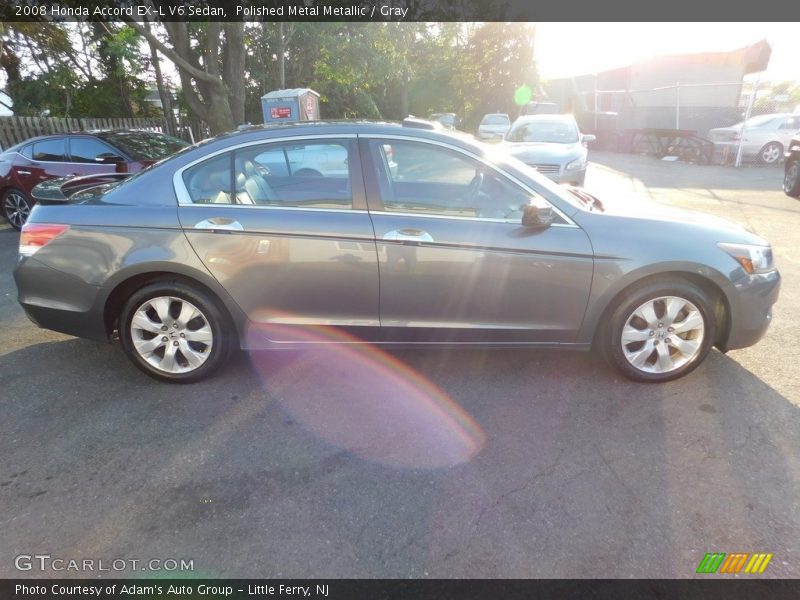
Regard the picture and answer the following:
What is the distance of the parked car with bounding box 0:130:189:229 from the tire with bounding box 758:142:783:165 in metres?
17.1

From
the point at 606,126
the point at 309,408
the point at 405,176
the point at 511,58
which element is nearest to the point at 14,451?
the point at 309,408

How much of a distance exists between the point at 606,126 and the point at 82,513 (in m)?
26.2

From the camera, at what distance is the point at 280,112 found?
1208cm

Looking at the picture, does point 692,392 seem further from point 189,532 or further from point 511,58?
point 511,58

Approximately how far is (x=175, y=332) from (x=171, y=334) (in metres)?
0.03

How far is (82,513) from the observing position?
7.37 feet

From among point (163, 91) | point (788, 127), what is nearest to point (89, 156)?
point (163, 91)

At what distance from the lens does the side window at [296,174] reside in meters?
3.04

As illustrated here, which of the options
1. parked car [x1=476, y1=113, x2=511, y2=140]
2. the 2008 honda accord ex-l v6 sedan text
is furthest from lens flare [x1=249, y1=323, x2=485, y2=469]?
parked car [x1=476, y1=113, x2=511, y2=140]

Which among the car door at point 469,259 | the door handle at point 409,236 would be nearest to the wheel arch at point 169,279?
the car door at point 469,259

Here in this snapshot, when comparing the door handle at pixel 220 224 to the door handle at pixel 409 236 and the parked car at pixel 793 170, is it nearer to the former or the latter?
the door handle at pixel 409 236

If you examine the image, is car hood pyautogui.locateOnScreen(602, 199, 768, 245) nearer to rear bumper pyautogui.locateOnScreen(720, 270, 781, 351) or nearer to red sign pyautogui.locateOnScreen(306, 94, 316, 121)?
rear bumper pyautogui.locateOnScreen(720, 270, 781, 351)

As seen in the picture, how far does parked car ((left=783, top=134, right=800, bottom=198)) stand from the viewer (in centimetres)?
972

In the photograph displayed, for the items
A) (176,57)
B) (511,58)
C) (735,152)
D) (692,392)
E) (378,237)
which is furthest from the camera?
(511,58)
